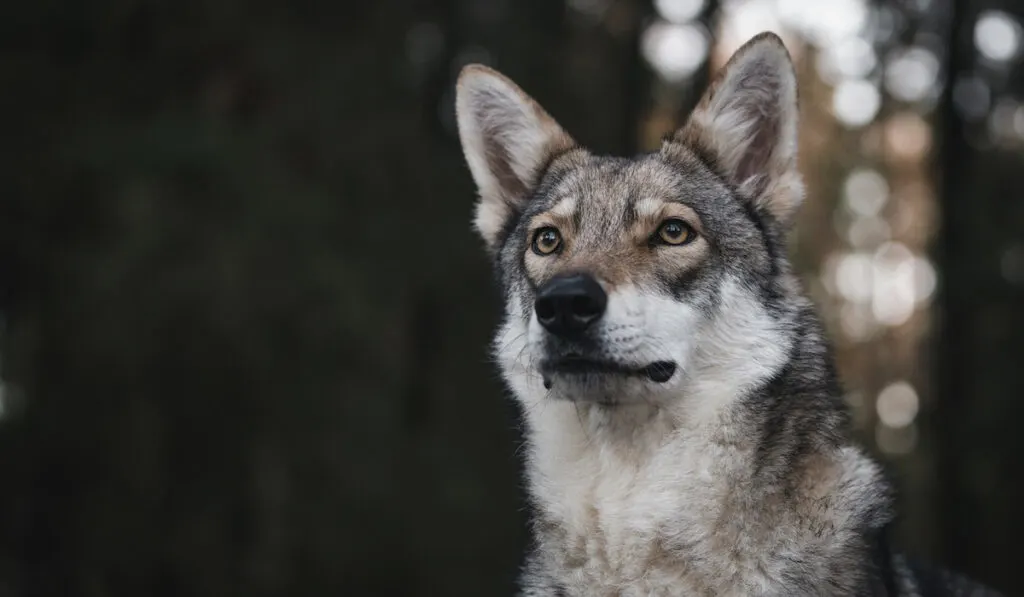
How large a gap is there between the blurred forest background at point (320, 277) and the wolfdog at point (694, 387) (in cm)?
598

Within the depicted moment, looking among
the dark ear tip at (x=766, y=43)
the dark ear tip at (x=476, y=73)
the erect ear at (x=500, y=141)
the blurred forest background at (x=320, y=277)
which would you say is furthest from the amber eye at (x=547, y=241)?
the blurred forest background at (x=320, y=277)

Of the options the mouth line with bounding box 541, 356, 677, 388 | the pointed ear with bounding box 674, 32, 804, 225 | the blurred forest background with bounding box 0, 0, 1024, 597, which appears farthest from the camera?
the blurred forest background with bounding box 0, 0, 1024, 597

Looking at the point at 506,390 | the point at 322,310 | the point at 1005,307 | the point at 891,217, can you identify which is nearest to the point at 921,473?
the point at 1005,307

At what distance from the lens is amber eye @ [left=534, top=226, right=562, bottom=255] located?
14.0 feet

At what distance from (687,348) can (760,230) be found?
83cm

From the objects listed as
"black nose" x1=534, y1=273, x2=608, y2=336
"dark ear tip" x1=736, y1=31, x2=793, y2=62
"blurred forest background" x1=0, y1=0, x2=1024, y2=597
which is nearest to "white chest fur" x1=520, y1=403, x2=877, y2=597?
"black nose" x1=534, y1=273, x2=608, y2=336

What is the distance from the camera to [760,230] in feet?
14.0

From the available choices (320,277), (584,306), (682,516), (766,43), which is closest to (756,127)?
(766,43)

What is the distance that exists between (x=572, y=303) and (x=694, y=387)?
623 mm

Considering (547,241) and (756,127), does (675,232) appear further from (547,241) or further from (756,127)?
(756,127)

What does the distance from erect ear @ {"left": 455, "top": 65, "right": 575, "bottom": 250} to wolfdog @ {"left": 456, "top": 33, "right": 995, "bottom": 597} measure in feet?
1.66

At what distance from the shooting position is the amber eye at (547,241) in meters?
4.27

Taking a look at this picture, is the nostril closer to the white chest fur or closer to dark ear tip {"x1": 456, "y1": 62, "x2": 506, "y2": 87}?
the white chest fur

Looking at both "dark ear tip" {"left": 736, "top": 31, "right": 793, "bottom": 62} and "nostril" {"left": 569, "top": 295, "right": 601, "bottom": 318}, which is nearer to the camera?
"nostril" {"left": 569, "top": 295, "right": 601, "bottom": 318}
